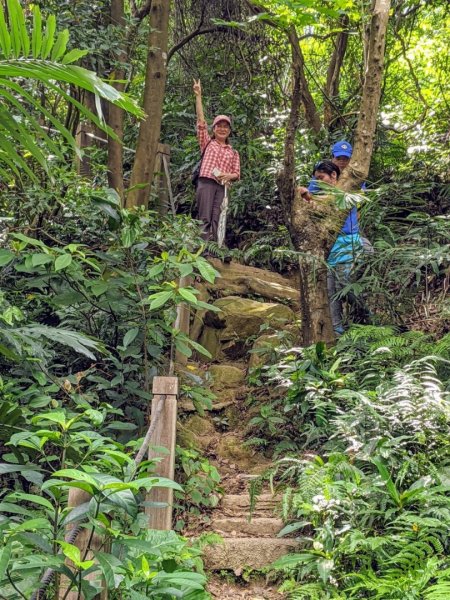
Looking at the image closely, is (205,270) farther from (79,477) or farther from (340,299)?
(79,477)

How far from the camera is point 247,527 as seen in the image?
145 inches

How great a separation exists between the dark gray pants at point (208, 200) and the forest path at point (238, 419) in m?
0.51

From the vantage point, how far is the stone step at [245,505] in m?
3.84

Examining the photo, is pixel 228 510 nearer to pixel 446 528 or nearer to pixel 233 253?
pixel 446 528

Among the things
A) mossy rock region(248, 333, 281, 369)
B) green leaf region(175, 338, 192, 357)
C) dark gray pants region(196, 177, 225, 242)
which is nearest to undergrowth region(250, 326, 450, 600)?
green leaf region(175, 338, 192, 357)

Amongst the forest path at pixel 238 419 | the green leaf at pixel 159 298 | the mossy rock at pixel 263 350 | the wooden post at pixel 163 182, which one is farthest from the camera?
the wooden post at pixel 163 182

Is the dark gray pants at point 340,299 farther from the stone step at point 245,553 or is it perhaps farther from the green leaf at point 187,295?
the stone step at point 245,553

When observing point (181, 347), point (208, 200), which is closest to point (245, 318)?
point (208, 200)

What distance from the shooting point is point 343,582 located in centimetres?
277

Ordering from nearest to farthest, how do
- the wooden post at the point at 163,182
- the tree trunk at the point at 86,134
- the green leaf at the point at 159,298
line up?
1. the green leaf at the point at 159,298
2. the tree trunk at the point at 86,134
3. the wooden post at the point at 163,182

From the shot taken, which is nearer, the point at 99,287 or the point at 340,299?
the point at 99,287

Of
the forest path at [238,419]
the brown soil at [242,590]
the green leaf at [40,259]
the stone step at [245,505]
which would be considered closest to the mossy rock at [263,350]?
the forest path at [238,419]

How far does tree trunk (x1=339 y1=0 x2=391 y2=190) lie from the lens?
4980mm

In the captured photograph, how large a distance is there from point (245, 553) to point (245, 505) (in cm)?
55
